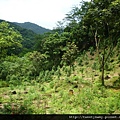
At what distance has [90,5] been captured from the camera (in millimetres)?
16281

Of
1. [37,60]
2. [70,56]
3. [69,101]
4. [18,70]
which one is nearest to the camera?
[69,101]

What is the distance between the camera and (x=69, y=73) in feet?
76.3

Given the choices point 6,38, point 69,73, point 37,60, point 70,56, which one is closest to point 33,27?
point 37,60

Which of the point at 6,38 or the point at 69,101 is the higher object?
the point at 6,38

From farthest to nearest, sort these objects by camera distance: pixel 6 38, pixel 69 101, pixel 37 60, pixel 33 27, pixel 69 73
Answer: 1. pixel 33 27
2. pixel 37 60
3. pixel 69 73
4. pixel 69 101
5. pixel 6 38

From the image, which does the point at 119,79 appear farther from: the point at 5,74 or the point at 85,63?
the point at 5,74

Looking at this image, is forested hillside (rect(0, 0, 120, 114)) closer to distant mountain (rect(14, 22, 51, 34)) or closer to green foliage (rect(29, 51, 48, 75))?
green foliage (rect(29, 51, 48, 75))

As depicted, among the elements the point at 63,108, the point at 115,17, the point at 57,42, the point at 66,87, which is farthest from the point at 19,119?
the point at 57,42

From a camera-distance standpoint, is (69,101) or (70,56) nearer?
(69,101)

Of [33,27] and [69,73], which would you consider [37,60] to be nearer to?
[69,73]

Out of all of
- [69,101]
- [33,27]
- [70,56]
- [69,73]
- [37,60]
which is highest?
[33,27]

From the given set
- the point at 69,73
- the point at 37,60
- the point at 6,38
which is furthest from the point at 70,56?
the point at 6,38

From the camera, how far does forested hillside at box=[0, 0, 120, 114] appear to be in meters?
10.6

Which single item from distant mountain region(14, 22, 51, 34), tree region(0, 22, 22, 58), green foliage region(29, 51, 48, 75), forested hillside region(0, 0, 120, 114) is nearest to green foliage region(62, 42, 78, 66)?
forested hillside region(0, 0, 120, 114)
